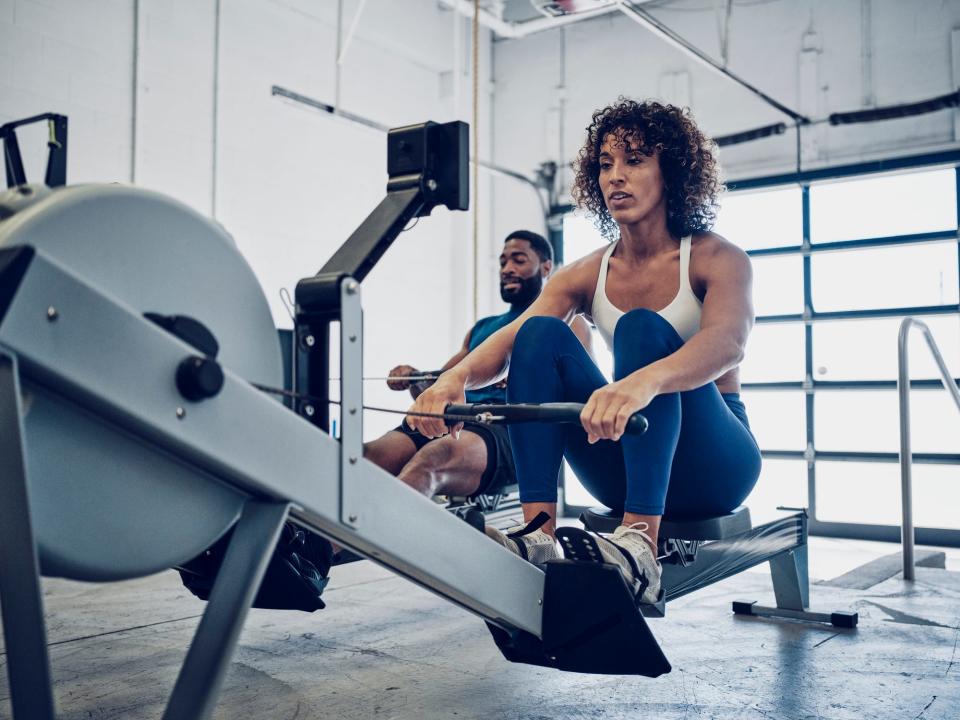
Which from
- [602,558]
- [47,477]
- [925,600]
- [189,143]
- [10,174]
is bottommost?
[925,600]

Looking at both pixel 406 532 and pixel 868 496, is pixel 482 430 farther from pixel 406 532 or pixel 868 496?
pixel 868 496

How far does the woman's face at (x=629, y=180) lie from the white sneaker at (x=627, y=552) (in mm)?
730

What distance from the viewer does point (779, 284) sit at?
5.48 meters

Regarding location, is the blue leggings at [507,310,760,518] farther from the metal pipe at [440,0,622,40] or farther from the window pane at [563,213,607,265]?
the window pane at [563,213,607,265]

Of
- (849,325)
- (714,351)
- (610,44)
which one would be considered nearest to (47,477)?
(714,351)

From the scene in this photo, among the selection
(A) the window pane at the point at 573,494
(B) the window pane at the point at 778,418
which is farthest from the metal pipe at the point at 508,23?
(A) the window pane at the point at 573,494

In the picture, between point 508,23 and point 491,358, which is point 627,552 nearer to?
point 491,358

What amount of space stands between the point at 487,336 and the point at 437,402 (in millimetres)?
2034

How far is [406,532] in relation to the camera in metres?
1.30

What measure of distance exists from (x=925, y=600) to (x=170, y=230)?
2830 mm

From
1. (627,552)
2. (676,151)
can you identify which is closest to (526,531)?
(627,552)

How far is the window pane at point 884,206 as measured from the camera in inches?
195

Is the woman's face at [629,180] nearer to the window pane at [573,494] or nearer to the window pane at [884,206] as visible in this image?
the window pane at [884,206]

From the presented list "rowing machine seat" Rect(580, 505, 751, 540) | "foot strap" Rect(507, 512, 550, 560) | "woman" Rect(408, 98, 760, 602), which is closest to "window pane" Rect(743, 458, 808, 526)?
"woman" Rect(408, 98, 760, 602)
